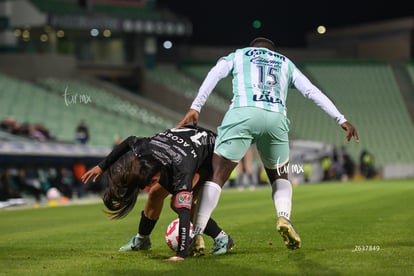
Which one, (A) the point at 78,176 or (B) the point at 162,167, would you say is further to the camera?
(A) the point at 78,176

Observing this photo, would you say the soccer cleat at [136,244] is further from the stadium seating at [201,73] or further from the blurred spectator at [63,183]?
the stadium seating at [201,73]

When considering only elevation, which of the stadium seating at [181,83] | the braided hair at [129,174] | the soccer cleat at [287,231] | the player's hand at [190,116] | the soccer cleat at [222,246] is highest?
the stadium seating at [181,83]

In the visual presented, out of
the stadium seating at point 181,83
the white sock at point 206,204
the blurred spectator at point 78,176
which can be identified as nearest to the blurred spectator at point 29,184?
the blurred spectator at point 78,176

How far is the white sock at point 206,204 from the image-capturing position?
8898mm

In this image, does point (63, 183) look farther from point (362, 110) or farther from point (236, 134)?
point (362, 110)

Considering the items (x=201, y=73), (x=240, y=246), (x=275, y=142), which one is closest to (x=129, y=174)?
(x=275, y=142)

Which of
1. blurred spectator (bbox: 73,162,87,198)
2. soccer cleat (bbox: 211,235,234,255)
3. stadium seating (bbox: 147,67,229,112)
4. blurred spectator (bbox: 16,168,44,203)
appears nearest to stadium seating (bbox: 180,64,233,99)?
stadium seating (bbox: 147,67,229,112)

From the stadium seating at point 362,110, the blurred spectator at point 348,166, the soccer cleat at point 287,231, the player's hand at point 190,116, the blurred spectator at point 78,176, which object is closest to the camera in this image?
the soccer cleat at point 287,231

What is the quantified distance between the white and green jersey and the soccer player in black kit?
0.39 m

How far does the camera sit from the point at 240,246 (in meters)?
9.98

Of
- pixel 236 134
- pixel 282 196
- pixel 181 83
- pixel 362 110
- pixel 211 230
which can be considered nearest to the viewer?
pixel 236 134

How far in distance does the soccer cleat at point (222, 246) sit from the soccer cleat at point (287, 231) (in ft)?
2.30

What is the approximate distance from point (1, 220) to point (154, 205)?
7427mm

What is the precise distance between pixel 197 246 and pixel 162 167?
79 cm
